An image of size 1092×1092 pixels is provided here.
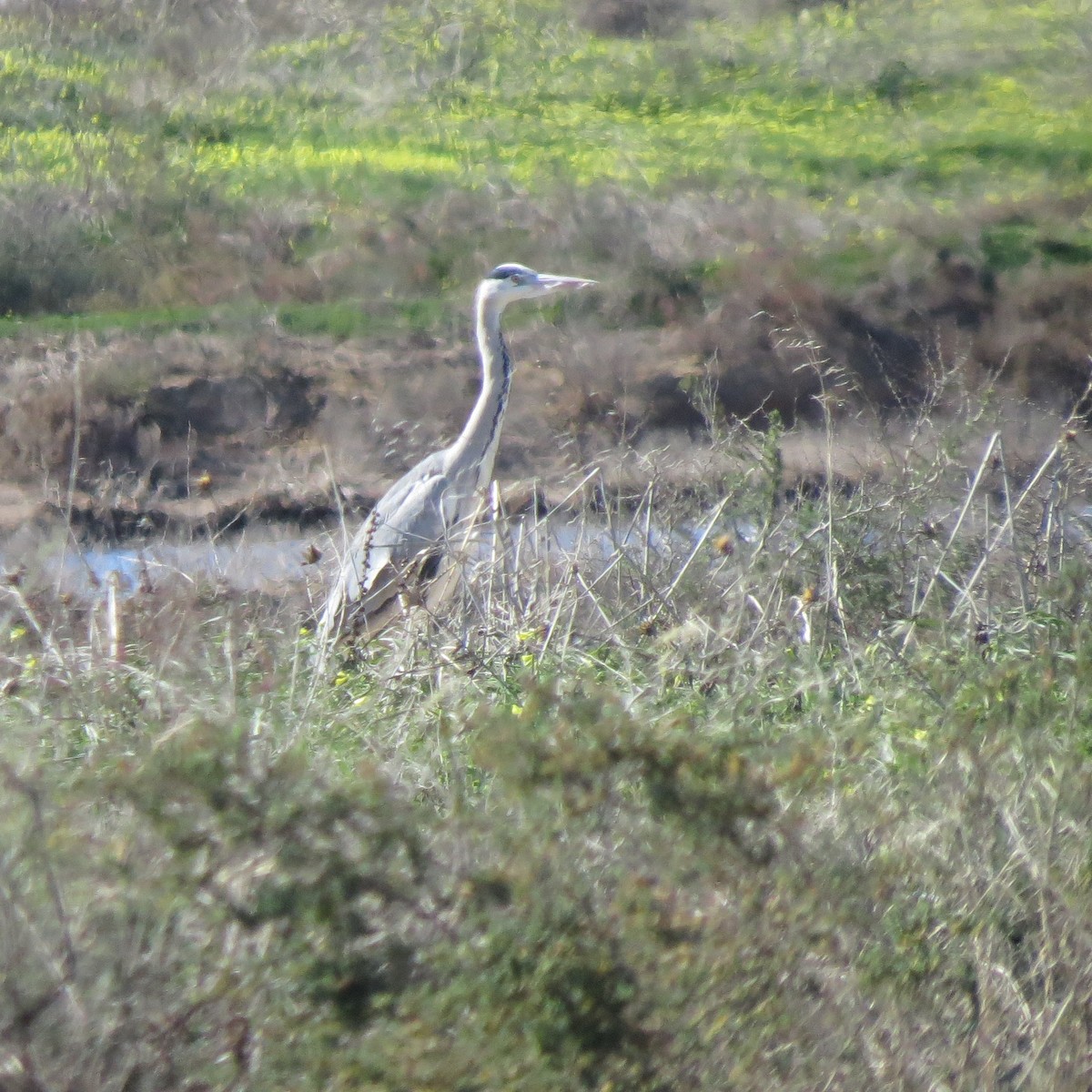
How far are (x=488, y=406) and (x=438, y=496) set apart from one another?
47 centimetres

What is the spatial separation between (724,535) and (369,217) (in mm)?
15332

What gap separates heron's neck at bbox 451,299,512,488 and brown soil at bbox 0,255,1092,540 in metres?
5.70

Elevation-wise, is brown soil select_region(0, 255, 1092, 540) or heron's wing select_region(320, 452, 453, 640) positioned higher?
heron's wing select_region(320, 452, 453, 640)

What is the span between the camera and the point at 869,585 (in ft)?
16.7

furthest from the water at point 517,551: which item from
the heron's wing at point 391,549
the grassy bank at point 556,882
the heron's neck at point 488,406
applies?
the grassy bank at point 556,882

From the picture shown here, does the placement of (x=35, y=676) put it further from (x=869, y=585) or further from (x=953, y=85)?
(x=953, y=85)

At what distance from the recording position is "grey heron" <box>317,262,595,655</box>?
6004mm

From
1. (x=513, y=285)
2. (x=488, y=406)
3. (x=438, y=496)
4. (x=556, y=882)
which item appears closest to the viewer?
(x=556, y=882)

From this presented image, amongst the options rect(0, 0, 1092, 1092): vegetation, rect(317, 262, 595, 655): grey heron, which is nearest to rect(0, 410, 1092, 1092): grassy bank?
rect(0, 0, 1092, 1092): vegetation

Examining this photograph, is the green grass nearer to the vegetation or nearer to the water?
the vegetation

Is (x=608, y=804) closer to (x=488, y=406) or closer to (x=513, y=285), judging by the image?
(x=488, y=406)

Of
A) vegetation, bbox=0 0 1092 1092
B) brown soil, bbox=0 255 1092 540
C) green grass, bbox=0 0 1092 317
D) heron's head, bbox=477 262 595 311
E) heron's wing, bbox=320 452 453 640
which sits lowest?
brown soil, bbox=0 255 1092 540

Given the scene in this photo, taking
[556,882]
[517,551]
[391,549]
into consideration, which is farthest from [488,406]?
[556,882]

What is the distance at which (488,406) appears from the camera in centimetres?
724
